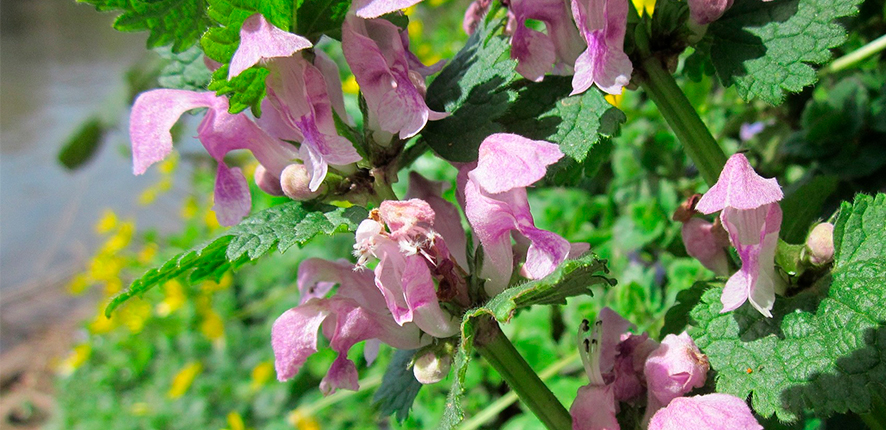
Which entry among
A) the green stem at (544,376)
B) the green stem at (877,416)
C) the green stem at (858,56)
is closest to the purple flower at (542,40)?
the green stem at (877,416)

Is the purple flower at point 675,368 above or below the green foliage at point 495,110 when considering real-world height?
below

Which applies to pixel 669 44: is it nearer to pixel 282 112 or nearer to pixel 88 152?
pixel 282 112

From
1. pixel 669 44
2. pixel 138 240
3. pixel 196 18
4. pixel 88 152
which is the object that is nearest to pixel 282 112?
pixel 196 18

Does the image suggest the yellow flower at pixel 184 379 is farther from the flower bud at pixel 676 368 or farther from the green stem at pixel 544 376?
the flower bud at pixel 676 368

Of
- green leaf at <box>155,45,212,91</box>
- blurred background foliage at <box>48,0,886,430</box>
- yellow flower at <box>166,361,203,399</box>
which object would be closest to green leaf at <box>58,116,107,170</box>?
blurred background foliage at <box>48,0,886,430</box>

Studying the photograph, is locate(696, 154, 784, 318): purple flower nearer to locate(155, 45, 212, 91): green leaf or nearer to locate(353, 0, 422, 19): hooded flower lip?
locate(353, 0, 422, 19): hooded flower lip
